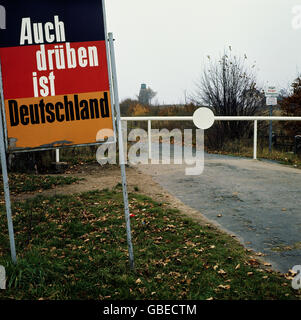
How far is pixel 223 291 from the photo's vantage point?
3.07 metres

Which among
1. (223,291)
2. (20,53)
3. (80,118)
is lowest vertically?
(223,291)

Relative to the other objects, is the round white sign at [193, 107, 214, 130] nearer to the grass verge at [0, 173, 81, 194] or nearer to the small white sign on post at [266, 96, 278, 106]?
the small white sign on post at [266, 96, 278, 106]

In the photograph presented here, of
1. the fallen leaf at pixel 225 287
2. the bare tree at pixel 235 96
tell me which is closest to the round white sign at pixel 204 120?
the bare tree at pixel 235 96

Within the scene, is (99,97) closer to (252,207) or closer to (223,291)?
(223,291)

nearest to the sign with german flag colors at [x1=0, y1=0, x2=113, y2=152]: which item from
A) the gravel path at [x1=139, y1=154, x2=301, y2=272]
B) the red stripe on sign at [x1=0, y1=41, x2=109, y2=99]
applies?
the red stripe on sign at [x1=0, y1=41, x2=109, y2=99]

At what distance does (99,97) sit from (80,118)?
0.30 meters

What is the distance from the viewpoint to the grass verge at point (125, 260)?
3.08 meters

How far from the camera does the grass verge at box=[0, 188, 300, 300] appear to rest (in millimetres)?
3078

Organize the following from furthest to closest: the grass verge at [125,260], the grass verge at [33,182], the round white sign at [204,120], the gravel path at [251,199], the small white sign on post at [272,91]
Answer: the round white sign at [204,120], the small white sign on post at [272,91], the grass verge at [33,182], the gravel path at [251,199], the grass verge at [125,260]

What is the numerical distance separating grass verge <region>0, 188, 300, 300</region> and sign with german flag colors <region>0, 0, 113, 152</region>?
1328 mm

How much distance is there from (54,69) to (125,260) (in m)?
2.19

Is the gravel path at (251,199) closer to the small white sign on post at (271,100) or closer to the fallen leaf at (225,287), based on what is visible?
the fallen leaf at (225,287)

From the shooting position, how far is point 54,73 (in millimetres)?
3395
